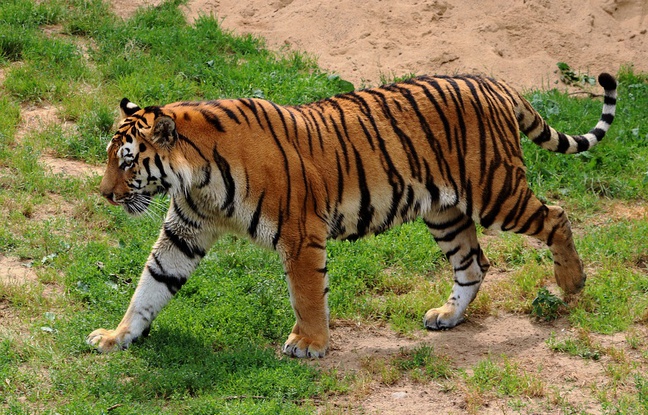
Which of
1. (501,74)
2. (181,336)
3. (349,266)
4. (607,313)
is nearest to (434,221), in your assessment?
(349,266)

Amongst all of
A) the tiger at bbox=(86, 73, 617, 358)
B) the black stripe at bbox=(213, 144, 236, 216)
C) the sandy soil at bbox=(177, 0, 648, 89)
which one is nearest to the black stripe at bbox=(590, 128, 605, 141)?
the tiger at bbox=(86, 73, 617, 358)

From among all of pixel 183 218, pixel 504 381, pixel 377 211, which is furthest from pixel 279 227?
pixel 504 381

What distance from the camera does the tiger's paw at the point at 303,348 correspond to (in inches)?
224

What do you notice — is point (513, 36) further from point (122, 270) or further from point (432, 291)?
point (122, 270)

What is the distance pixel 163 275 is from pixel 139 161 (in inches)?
29.4

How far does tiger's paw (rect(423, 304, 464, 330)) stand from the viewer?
246 inches

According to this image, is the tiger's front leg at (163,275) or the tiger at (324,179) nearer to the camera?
the tiger at (324,179)

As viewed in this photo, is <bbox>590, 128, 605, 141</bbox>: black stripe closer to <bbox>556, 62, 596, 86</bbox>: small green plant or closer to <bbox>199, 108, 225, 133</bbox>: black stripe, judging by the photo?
<bbox>199, 108, 225, 133</bbox>: black stripe

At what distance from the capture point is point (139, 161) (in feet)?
18.1

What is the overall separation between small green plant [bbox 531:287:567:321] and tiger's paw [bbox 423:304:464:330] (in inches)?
19.8

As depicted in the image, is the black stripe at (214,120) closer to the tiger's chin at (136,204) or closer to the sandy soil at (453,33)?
the tiger's chin at (136,204)

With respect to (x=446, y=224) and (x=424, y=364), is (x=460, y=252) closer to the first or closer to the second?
(x=446, y=224)

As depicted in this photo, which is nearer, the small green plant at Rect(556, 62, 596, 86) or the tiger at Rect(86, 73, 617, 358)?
the tiger at Rect(86, 73, 617, 358)

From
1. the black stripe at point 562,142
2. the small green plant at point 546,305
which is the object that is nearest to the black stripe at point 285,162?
the small green plant at point 546,305
